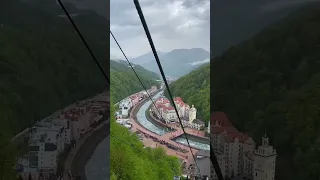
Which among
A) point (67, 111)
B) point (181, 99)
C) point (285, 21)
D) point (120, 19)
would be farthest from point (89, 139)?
point (285, 21)

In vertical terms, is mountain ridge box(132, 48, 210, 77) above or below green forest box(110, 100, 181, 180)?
above

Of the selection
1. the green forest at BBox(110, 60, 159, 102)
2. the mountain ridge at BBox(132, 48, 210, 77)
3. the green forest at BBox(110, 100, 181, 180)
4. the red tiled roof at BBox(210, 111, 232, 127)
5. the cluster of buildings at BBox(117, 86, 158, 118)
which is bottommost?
the green forest at BBox(110, 100, 181, 180)

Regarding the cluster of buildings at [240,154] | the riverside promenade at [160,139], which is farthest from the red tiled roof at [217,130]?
the riverside promenade at [160,139]

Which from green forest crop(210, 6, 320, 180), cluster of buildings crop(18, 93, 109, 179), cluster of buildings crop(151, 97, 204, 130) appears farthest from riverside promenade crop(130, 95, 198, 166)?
green forest crop(210, 6, 320, 180)

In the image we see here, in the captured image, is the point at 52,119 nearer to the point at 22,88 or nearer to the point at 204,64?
the point at 22,88

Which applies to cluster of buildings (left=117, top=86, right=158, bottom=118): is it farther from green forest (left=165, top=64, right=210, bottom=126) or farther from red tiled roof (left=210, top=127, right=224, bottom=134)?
red tiled roof (left=210, top=127, right=224, bottom=134)

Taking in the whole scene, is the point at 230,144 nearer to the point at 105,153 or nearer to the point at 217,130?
the point at 217,130

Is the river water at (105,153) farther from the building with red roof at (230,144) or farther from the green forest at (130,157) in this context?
the building with red roof at (230,144)
